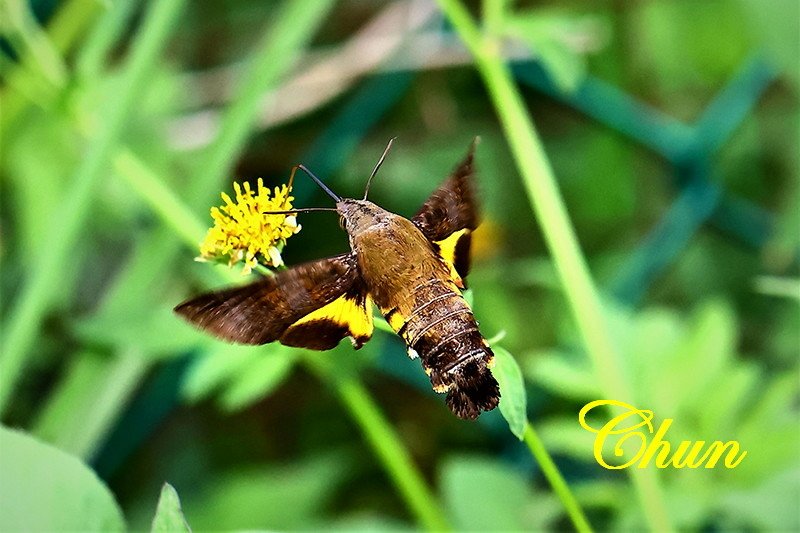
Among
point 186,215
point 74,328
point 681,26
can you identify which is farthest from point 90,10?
point 681,26

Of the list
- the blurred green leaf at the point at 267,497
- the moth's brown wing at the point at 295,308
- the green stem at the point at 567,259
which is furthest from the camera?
the blurred green leaf at the point at 267,497

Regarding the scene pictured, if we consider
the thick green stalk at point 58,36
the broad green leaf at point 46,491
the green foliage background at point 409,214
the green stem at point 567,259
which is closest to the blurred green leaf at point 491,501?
the green foliage background at point 409,214

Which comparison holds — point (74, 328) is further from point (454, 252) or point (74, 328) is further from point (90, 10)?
point (454, 252)

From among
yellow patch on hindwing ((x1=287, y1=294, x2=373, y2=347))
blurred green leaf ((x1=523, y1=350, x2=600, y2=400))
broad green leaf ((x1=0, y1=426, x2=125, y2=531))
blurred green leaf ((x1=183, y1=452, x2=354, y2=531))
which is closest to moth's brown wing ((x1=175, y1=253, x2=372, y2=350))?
yellow patch on hindwing ((x1=287, y1=294, x2=373, y2=347))

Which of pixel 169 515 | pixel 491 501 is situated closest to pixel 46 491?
pixel 169 515

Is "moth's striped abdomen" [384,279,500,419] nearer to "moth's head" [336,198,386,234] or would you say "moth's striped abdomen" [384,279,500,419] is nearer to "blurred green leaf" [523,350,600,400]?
"moth's head" [336,198,386,234]

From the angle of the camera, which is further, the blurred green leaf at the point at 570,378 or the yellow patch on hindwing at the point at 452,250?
the blurred green leaf at the point at 570,378

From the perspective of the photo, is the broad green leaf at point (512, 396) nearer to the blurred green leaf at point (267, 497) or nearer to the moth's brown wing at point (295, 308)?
the moth's brown wing at point (295, 308)
